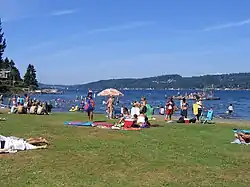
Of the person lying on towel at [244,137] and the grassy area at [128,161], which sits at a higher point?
the person lying on towel at [244,137]

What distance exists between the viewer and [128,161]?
40.6 ft

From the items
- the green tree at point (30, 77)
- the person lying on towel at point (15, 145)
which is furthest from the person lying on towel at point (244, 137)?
the green tree at point (30, 77)

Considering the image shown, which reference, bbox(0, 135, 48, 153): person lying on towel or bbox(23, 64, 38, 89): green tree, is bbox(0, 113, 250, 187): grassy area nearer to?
bbox(0, 135, 48, 153): person lying on towel

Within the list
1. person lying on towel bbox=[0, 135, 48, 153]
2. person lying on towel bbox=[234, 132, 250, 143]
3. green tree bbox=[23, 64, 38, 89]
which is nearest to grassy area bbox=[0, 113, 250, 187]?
person lying on towel bbox=[0, 135, 48, 153]

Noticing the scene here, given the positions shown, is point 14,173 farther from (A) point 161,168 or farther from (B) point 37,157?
(A) point 161,168

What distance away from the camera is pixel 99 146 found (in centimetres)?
1500

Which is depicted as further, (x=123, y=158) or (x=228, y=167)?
(x=123, y=158)

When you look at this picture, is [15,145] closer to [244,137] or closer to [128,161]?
[128,161]

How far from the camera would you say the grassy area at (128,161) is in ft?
33.3

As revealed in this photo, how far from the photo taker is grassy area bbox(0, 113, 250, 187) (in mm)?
10141

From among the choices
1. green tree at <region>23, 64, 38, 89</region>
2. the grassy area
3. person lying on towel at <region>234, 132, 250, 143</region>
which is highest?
green tree at <region>23, 64, 38, 89</region>

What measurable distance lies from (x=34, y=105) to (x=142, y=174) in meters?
23.7

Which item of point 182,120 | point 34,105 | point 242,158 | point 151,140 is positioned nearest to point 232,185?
point 242,158

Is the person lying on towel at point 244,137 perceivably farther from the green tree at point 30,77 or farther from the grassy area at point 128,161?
the green tree at point 30,77
